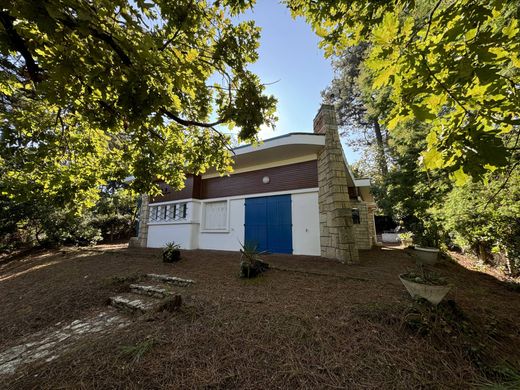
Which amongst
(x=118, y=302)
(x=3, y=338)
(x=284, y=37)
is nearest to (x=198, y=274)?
(x=118, y=302)

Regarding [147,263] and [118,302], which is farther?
[147,263]

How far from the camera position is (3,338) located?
3.11 metres

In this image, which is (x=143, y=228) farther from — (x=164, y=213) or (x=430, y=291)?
(x=430, y=291)

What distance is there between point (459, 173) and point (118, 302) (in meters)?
5.38

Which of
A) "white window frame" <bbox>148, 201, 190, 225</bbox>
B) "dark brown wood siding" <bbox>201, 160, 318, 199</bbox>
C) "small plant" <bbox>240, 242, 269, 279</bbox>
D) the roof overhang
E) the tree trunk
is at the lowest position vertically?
"small plant" <bbox>240, 242, 269, 279</bbox>

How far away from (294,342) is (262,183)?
684 centimetres

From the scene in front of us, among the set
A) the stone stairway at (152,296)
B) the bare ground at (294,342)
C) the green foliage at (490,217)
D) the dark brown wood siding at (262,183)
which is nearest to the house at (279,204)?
the dark brown wood siding at (262,183)

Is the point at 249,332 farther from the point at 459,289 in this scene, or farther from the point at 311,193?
the point at 311,193

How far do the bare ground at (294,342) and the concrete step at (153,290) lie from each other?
1.42 ft

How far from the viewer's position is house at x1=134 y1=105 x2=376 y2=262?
20.9ft

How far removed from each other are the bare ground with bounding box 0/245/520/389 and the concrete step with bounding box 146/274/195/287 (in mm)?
501

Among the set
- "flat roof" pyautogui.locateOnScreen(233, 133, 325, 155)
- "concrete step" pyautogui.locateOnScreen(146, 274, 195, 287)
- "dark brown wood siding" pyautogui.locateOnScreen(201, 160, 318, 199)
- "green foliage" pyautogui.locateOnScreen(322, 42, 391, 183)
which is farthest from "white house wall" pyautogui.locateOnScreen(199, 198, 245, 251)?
"green foliage" pyautogui.locateOnScreen(322, 42, 391, 183)

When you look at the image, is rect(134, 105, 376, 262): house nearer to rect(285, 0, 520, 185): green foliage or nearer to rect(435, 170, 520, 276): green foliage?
rect(435, 170, 520, 276): green foliage

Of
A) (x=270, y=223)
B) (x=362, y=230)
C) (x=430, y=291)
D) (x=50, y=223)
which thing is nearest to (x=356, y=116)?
(x=362, y=230)
